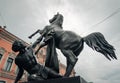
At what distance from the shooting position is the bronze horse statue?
3.22m

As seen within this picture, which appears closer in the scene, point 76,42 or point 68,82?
point 68,82

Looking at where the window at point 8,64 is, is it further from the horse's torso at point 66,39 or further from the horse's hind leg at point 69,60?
the horse's hind leg at point 69,60

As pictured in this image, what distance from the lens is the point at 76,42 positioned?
3453 millimetres

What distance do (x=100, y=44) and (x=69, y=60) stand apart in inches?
32.8

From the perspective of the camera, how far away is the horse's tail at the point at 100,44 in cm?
321

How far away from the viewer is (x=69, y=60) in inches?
127

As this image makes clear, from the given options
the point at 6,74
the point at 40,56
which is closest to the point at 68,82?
the point at 6,74

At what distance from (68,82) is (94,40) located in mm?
1258

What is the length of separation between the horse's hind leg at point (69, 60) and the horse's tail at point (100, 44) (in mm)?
478

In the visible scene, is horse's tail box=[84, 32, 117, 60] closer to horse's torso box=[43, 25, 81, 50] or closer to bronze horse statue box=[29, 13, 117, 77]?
bronze horse statue box=[29, 13, 117, 77]

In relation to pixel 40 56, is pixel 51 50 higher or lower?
lower

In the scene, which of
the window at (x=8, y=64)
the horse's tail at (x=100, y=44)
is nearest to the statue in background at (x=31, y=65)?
the horse's tail at (x=100, y=44)

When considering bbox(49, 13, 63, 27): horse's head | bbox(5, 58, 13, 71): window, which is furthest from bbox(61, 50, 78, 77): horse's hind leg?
bbox(5, 58, 13, 71): window

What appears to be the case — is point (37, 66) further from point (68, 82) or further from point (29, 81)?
point (68, 82)
